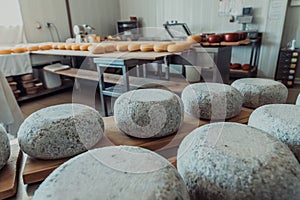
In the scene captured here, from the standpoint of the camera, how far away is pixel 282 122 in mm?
520

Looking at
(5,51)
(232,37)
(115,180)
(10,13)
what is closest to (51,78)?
(5,51)

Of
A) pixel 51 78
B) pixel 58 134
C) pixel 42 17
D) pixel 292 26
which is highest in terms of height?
pixel 42 17

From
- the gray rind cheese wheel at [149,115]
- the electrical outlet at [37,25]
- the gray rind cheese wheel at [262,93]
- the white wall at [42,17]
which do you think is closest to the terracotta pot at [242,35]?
the gray rind cheese wheel at [262,93]

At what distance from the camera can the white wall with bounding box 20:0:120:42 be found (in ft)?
10.3

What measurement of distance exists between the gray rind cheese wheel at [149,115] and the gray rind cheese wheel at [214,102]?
0.11 meters

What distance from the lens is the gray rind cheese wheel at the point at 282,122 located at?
1.60 feet

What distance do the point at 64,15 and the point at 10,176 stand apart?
357 cm

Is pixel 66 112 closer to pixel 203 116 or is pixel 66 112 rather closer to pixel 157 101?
pixel 157 101

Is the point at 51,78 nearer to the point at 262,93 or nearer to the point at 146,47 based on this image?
the point at 146,47

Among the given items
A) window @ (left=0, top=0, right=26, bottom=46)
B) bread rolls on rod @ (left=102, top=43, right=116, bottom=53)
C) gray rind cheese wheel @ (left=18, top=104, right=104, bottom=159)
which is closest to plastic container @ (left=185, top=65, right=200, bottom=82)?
bread rolls on rod @ (left=102, top=43, right=116, bottom=53)

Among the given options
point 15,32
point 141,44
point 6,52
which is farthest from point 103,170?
point 15,32

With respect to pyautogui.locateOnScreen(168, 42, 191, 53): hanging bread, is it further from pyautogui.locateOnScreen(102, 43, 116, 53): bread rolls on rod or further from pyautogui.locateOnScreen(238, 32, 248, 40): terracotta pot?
pyautogui.locateOnScreen(238, 32, 248, 40): terracotta pot

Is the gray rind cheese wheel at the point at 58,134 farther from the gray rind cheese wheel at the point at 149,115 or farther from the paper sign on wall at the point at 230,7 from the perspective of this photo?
the paper sign on wall at the point at 230,7

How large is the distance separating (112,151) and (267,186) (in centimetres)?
28
